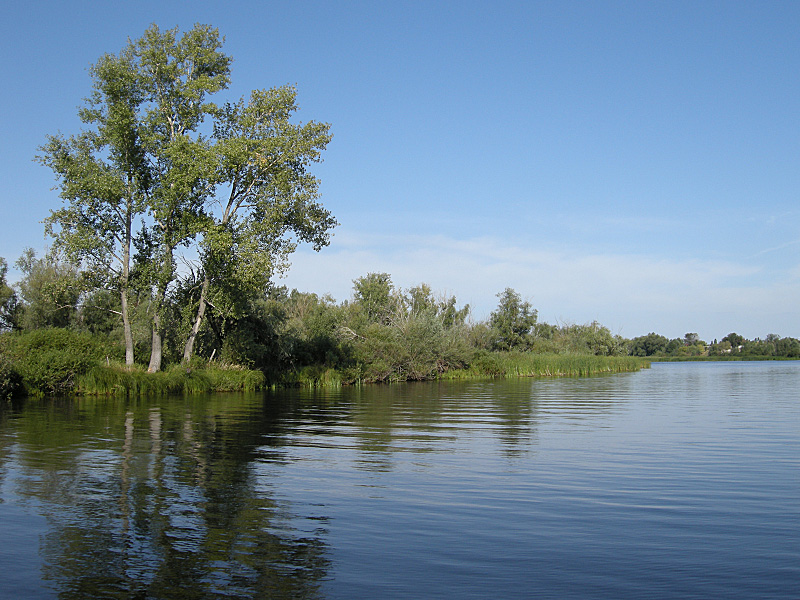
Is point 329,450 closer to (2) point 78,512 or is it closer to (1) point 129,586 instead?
(2) point 78,512

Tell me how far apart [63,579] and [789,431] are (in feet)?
58.3

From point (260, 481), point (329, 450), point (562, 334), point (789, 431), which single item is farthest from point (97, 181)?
point (562, 334)

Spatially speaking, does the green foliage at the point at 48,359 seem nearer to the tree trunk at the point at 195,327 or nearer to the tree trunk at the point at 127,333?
the tree trunk at the point at 127,333

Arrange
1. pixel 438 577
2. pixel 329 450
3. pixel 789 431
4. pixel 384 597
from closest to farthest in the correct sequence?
pixel 384 597 < pixel 438 577 < pixel 329 450 < pixel 789 431

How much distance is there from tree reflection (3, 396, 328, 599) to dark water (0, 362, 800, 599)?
0.11 feet

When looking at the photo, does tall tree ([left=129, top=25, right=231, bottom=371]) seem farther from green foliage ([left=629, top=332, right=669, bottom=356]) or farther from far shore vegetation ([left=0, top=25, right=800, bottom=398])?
green foliage ([left=629, top=332, right=669, bottom=356])

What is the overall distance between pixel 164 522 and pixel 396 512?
2.94m

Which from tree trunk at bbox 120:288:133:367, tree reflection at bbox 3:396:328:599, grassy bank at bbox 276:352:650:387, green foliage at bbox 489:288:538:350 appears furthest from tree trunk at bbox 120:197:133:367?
green foliage at bbox 489:288:538:350

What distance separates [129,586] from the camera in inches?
235

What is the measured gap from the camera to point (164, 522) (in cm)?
800

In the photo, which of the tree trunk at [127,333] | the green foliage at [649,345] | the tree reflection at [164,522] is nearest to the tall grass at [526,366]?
the tree trunk at [127,333]

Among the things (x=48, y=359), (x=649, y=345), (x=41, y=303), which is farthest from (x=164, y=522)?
(x=649, y=345)

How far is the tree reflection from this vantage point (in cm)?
610

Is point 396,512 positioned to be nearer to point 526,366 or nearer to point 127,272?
point 127,272
